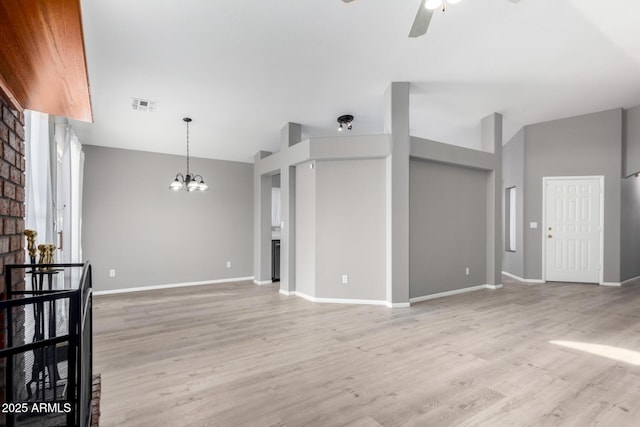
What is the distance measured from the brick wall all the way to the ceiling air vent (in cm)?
A: 275

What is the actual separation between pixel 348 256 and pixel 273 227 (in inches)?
116

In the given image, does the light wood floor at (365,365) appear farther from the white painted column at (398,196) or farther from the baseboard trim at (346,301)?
the white painted column at (398,196)

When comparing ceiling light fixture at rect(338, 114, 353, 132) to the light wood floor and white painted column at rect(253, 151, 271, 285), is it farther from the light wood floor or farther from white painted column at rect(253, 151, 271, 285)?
the light wood floor

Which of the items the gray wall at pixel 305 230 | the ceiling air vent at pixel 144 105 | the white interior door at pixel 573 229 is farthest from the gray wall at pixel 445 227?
the ceiling air vent at pixel 144 105

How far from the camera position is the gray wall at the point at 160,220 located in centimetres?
548

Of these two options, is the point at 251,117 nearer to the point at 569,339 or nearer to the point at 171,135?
the point at 171,135

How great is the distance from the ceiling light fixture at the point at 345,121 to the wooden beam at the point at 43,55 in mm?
4093

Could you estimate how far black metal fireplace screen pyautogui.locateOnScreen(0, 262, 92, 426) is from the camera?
1028 millimetres

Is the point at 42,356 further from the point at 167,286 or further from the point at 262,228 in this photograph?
the point at 262,228

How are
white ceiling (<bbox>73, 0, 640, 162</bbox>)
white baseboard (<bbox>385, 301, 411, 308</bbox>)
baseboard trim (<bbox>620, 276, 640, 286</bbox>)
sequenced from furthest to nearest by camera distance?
baseboard trim (<bbox>620, 276, 640, 286</bbox>) → white baseboard (<bbox>385, 301, 411, 308</bbox>) → white ceiling (<bbox>73, 0, 640, 162</bbox>)

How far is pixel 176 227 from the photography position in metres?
6.17

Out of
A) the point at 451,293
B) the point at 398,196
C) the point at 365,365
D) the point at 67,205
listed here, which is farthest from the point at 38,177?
the point at 451,293

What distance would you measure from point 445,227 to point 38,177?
16.9ft

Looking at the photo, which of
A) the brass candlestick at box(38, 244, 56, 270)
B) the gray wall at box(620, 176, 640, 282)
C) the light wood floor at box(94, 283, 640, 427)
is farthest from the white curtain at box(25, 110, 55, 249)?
the gray wall at box(620, 176, 640, 282)
